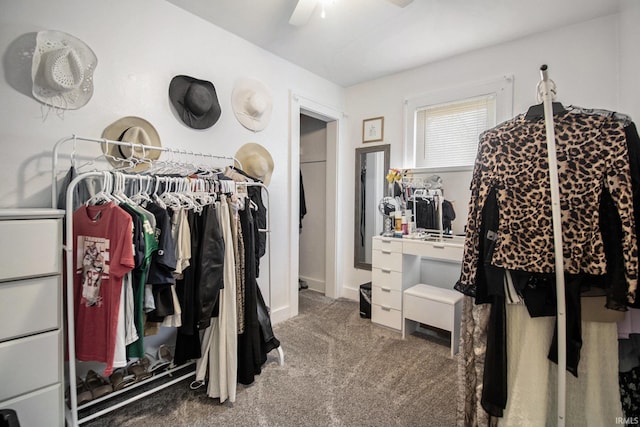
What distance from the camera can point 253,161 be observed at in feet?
8.59

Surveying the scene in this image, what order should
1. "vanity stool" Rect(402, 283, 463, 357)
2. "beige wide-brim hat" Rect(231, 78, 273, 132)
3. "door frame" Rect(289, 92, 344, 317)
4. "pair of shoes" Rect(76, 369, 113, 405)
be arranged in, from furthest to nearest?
"door frame" Rect(289, 92, 344, 317) < "beige wide-brim hat" Rect(231, 78, 273, 132) < "vanity stool" Rect(402, 283, 463, 357) < "pair of shoes" Rect(76, 369, 113, 405)

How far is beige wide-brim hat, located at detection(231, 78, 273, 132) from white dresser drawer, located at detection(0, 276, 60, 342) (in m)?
1.81

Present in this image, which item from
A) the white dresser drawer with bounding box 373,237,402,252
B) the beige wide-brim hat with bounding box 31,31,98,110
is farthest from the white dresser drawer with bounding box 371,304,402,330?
the beige wide-brim hat with bounding box 31,31,98,110

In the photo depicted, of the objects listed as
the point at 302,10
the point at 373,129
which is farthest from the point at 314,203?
the point at 302,10

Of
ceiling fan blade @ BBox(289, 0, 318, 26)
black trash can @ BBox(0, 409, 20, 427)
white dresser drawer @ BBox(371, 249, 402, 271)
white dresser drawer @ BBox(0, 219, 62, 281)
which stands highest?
ceiling fan blade @ BBox(289, 0, 318, 26)

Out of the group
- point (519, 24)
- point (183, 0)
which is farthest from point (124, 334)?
point (519, 24)

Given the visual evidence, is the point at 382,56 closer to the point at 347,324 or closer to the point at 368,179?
the point at 368,179

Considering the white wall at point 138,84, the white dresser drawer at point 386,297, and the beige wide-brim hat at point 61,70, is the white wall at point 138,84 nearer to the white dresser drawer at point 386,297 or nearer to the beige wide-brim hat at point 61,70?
the beige wide-brim hat at point 61,70

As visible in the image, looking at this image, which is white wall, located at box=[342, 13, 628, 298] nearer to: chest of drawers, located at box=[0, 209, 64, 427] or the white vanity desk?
the white vanity desk

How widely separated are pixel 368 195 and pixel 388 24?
1793 mm

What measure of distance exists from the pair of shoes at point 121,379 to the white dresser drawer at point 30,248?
833 millimetres

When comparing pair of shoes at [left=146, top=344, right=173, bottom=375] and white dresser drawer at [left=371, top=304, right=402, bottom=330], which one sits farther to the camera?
white dresser drawer at [left=371, top=304, right=402, bottom=330]

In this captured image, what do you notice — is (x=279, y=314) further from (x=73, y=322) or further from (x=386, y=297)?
(x=73, y=322)

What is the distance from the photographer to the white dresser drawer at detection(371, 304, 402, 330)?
2.80 m
